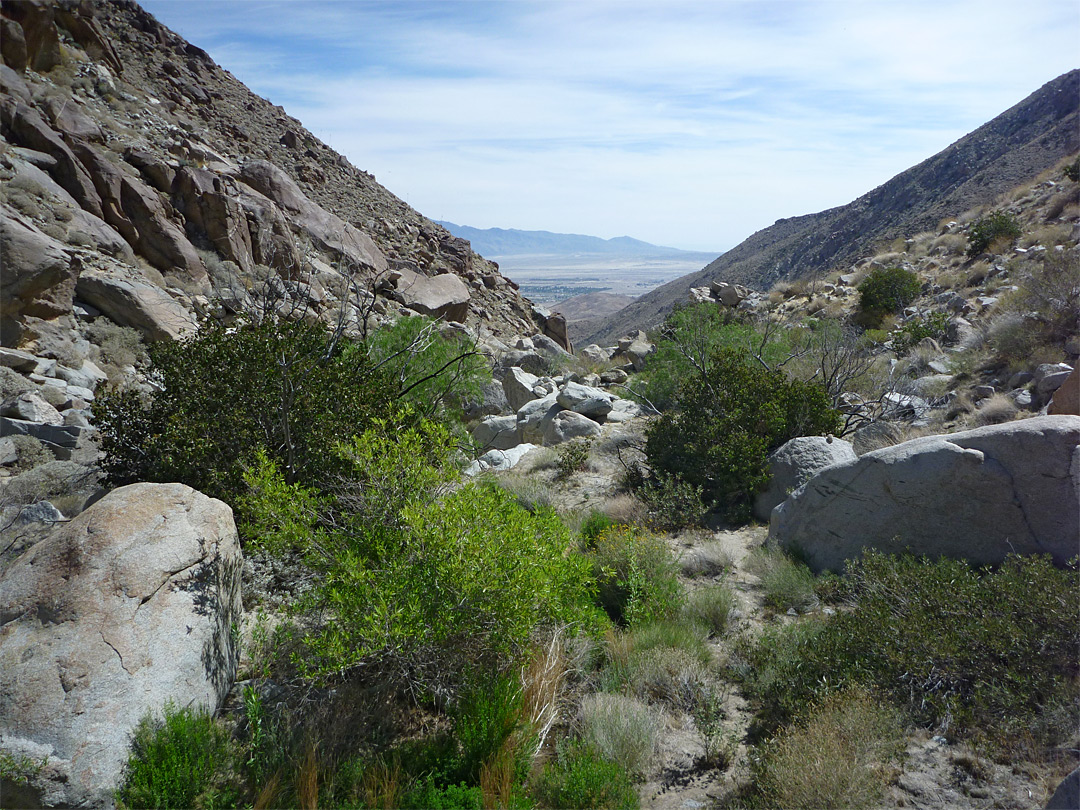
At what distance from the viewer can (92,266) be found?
15070mm

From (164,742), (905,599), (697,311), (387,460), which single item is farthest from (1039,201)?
(164,742)

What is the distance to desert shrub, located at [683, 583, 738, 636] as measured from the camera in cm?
568

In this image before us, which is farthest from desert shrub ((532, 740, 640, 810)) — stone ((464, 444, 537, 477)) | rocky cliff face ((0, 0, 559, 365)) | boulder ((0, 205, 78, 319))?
boulder ((0, 205, 78, 319))

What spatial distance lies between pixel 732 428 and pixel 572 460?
3.01 m

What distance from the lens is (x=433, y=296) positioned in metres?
25.0

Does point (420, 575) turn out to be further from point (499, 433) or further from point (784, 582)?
point (499, 433)

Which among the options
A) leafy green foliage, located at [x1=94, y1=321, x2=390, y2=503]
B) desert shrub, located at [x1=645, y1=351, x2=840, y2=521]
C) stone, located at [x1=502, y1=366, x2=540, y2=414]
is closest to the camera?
leafy green foliage, located at [x1=94, y1=321, x2=390, y2=503]

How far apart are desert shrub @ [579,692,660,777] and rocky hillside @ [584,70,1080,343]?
106ft

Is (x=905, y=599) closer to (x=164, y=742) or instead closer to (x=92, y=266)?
(x=164, y=742)

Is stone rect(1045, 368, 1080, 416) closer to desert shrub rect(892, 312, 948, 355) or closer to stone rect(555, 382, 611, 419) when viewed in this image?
stone rect(555, 382, 611, 419)

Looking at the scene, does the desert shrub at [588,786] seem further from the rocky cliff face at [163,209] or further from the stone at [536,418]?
the stone at [536,418]

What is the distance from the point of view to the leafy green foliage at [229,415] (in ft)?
18.3

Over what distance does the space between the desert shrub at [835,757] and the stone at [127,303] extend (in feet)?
45.7

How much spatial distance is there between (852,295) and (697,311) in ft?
30.5
